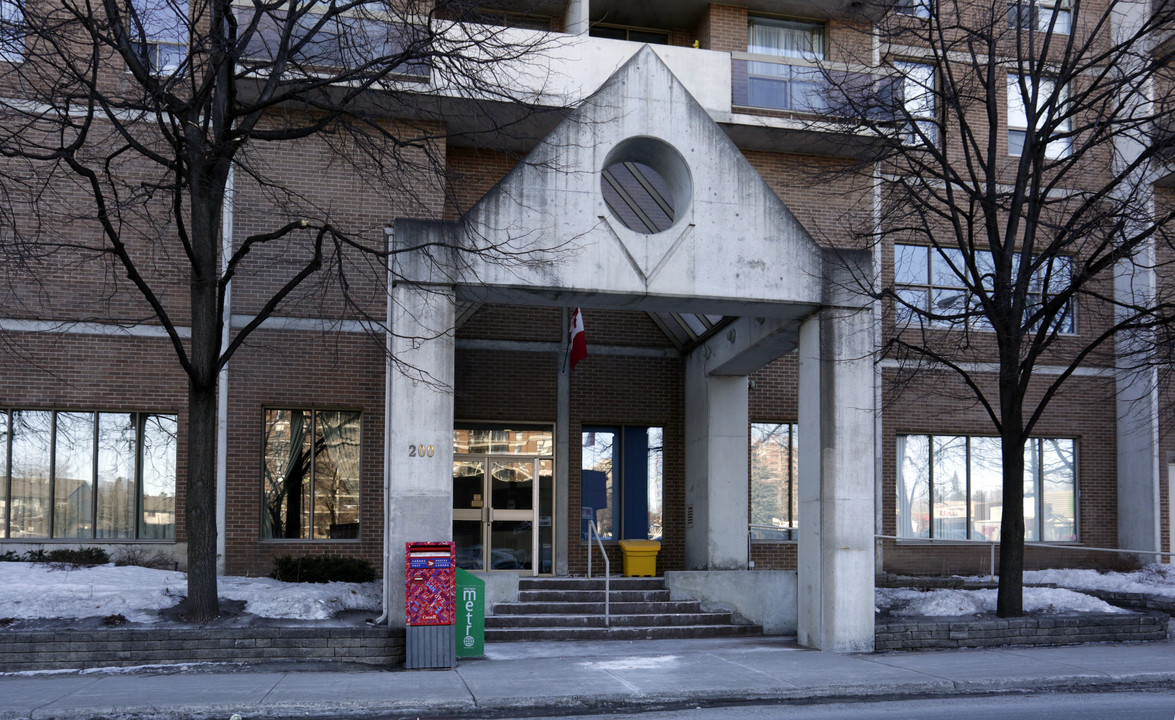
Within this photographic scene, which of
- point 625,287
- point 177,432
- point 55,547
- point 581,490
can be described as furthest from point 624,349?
point 55,547

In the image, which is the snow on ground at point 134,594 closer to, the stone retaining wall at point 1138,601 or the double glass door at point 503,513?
the double glass door at point 503,513

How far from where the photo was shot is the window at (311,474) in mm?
18344

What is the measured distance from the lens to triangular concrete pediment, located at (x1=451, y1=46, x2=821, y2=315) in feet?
41.7

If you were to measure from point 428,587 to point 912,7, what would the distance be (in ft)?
33.8

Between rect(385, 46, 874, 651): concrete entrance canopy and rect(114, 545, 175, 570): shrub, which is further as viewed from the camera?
rect(114, 545, 175, 570): shrub

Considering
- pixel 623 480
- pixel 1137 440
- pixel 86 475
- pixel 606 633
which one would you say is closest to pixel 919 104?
pixel 1137 440

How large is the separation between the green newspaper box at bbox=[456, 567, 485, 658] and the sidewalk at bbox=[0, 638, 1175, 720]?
22 centimetres

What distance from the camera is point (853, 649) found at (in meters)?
13.0

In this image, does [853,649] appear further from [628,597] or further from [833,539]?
[628,597]

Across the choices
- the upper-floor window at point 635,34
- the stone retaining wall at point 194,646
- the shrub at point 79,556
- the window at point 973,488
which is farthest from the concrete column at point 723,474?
the shrub at point 79,556

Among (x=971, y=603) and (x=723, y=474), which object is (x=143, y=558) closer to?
(x=723, y=474)

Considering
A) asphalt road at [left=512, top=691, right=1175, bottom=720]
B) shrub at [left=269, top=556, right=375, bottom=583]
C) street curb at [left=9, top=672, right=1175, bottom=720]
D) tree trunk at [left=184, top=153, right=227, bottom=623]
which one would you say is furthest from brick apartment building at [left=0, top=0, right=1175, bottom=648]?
asphalt road at [left=512, top=691, right=1175, bottom=720]

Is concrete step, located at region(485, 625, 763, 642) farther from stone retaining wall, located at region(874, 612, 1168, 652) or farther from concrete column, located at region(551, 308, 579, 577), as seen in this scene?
concrete column, located at region(551, 308, 579, 577)

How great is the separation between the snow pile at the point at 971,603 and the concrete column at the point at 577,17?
1177 cm
